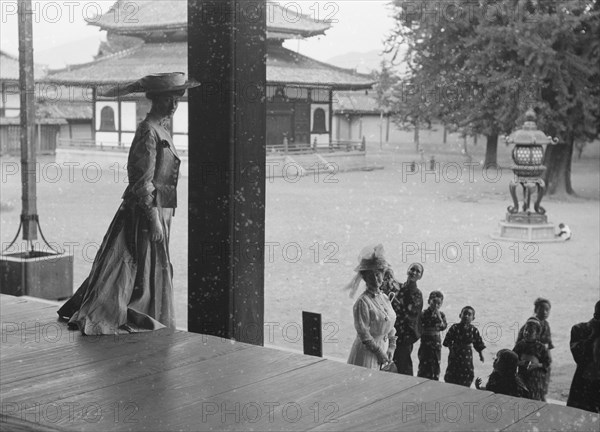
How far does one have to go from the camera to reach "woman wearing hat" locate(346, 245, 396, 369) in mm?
3480

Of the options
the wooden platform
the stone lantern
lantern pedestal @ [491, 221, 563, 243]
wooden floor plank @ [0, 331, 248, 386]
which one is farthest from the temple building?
the wooden platform

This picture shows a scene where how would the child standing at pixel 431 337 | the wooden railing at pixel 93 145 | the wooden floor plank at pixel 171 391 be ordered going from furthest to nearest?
the wooden railing at pixel 93 145 < the child standing at pixel 431 337 < the wooden floor plank at pixel 171 391

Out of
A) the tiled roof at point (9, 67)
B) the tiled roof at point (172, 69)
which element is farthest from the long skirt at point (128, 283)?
the tiled roof at point (9, 67)

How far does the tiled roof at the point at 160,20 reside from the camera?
75.1ft

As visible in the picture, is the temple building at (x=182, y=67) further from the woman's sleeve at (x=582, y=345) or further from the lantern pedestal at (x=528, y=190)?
the woman's sleeve at (x=582, y=345)

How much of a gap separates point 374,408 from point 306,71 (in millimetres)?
21676

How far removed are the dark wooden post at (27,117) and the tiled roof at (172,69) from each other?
14.8m

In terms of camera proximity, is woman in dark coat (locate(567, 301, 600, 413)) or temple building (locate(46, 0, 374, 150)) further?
temple building (locate(46, 0, 374, 150))

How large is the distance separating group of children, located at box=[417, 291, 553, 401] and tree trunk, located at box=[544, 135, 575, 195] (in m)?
14.9

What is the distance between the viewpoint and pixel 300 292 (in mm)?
8164

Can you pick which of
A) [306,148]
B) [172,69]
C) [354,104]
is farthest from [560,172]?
[354,104]

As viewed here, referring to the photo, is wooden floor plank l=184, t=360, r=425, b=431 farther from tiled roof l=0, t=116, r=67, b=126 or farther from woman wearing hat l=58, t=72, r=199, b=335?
tiled roof l=0, t=116, r=67, b=126

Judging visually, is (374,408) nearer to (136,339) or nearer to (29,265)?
(136,339)

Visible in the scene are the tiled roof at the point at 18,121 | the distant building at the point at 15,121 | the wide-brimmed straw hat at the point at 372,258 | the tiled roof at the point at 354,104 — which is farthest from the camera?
the tiled roof at the point at 354,104
